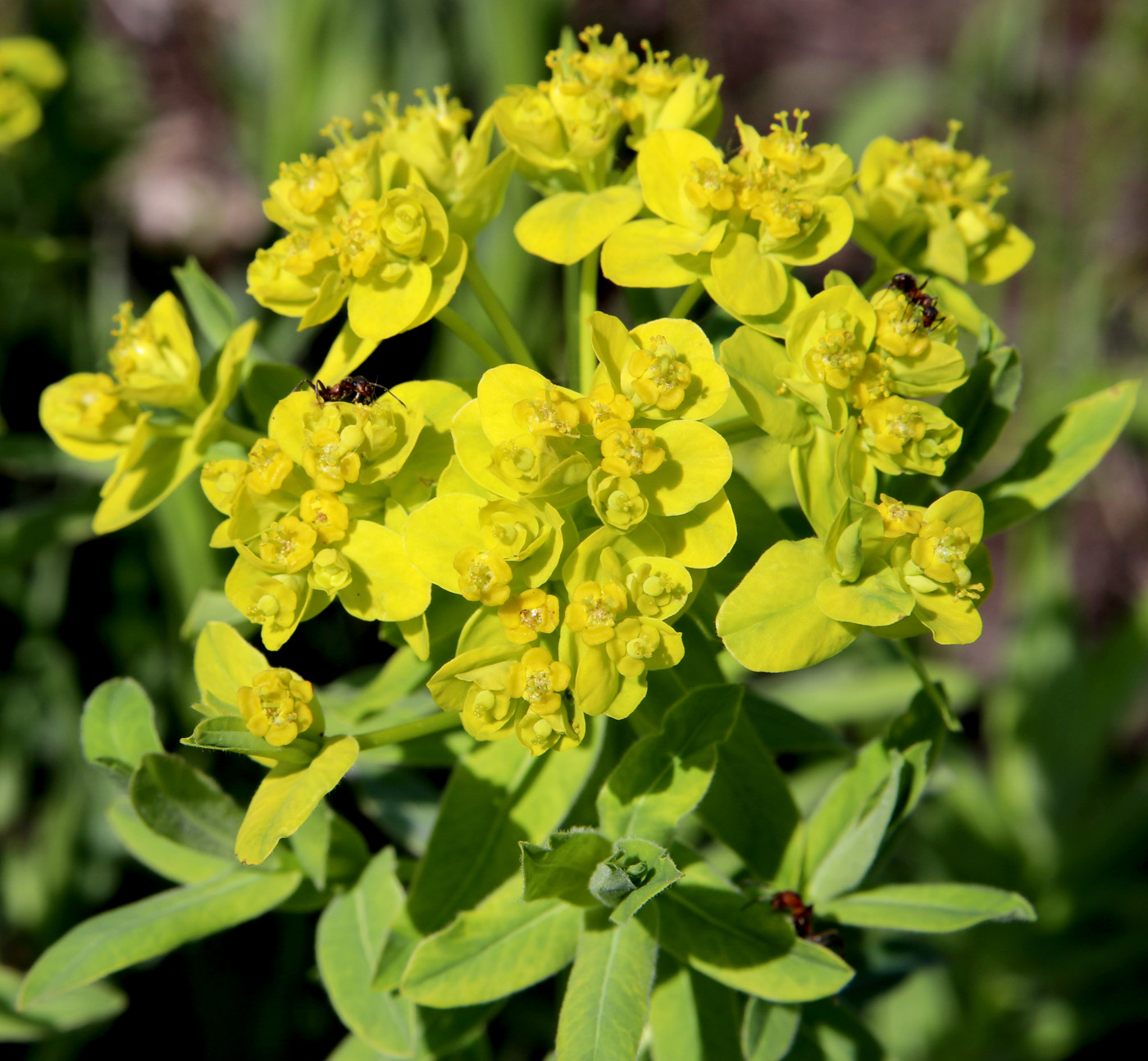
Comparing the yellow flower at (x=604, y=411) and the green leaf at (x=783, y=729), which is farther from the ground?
the yellow flower at (x=604, y=411)

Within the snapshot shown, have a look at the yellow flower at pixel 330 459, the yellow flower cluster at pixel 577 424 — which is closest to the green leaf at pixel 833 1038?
the yellow flower cluster at pixel 577 424

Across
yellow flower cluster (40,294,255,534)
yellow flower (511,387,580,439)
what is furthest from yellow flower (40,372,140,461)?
yellow flower (511,387,580,439)

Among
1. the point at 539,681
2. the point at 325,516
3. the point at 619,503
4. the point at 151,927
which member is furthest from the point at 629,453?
the point at 151,927

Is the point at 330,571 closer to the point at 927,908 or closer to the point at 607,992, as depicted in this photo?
the point at 607,992

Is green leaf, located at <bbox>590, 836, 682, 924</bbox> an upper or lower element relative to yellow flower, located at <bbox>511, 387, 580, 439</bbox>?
lower

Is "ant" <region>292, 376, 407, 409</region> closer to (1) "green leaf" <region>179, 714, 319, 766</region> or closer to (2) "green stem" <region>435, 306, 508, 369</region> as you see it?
(2) "green stem" <region>435, 306, 508, 369</region>

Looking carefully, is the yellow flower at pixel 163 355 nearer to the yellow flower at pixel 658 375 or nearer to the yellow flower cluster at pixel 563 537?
the yellow flower cluster at pixel 563 537
